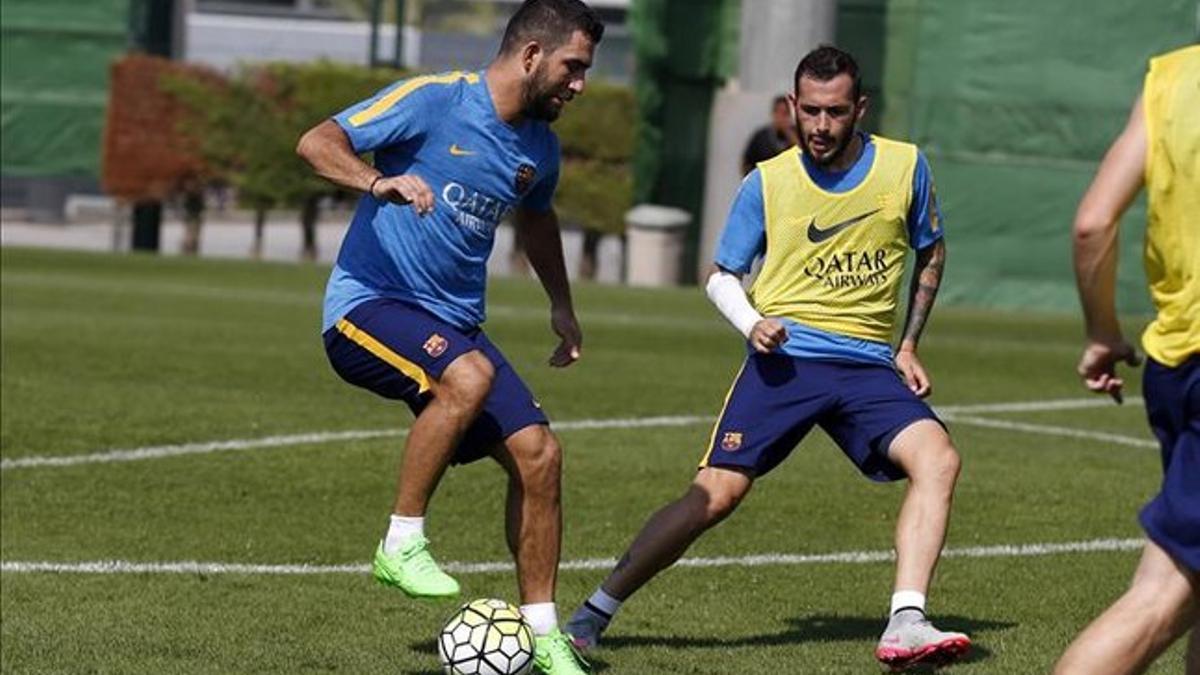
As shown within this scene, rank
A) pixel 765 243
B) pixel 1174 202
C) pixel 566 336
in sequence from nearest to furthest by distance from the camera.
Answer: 1. pixel 1174 202
2. pixel 765 243
3. pixel 566 336

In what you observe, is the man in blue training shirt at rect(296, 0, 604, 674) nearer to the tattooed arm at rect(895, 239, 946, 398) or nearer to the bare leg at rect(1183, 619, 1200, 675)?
the tattooed arm at rect(895, 239, 946, 398)

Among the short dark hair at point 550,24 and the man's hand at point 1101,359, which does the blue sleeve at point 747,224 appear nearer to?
the short dark hair at point 550,24

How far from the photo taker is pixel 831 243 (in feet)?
27.5

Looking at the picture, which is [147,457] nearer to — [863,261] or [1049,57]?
[863,261]

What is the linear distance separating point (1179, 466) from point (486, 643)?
2407 millimetres

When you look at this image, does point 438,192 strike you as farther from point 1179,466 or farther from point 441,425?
point 1179,466

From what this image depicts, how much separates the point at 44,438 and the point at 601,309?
10.4 metres

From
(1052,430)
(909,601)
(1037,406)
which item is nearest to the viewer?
(909,601)

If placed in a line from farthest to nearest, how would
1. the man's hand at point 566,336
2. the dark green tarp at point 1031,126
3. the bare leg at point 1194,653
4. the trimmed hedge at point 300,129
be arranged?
the trimmed hedge at point 300,129 → the dark green tarp at point 1031,126 → the man's hand at point 566,336 → the bare leg at point 1194,653

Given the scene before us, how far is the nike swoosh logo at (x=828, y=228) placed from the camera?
8.33 m

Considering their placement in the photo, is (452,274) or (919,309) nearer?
(452,274)

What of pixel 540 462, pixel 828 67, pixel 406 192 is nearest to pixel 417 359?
pixel 540 462

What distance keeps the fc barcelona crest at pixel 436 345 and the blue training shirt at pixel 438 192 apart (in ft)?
0.46

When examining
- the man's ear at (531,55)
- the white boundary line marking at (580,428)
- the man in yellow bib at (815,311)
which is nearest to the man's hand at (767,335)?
the man in yellow bib at (815,311)
